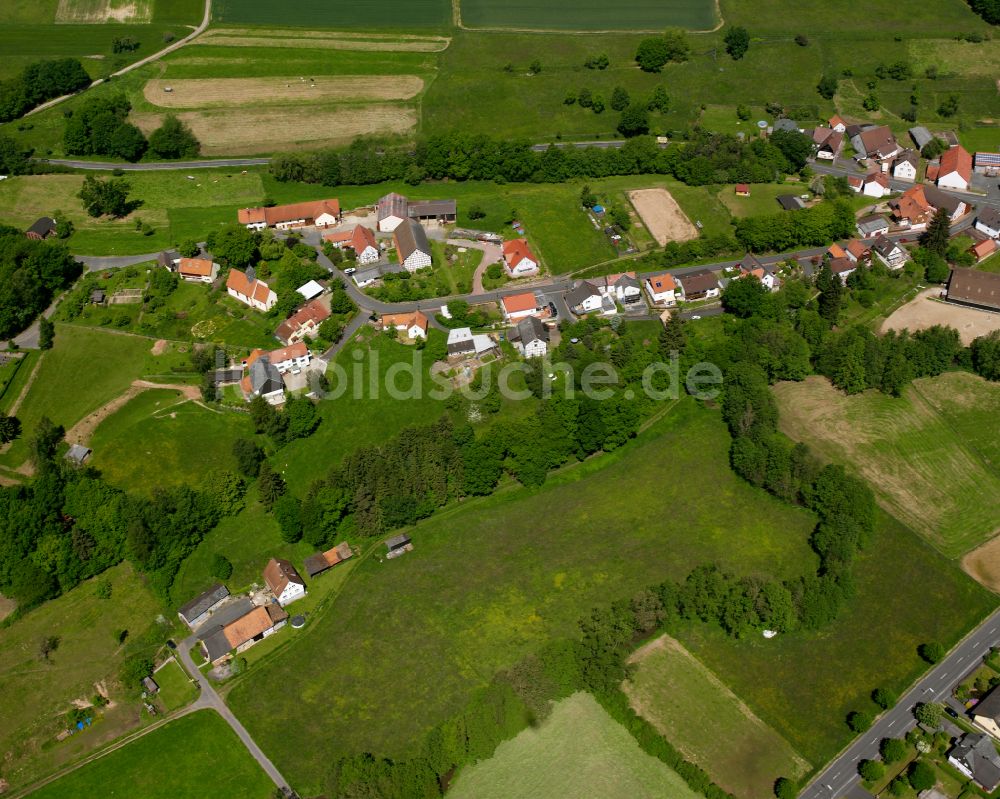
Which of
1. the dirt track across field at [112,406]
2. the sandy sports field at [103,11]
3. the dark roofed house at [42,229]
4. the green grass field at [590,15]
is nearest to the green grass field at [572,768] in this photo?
the dirt track across field at [112,406]

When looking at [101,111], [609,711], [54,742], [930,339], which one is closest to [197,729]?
[54,742]

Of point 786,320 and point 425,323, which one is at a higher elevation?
point 425,323

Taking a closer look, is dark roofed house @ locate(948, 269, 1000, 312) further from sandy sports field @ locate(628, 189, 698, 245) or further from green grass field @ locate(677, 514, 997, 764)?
green grass field @ locate(677, 514, 997, 764)

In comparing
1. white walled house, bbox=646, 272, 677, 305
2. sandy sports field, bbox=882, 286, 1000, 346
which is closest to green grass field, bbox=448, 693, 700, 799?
white walled house, bbox=646, 272, 677, 305

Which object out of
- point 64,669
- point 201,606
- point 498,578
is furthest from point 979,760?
point 64,669

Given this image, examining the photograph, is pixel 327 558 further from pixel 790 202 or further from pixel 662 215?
pixel 790 202

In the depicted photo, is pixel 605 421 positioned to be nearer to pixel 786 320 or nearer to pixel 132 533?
pixel 786 320
